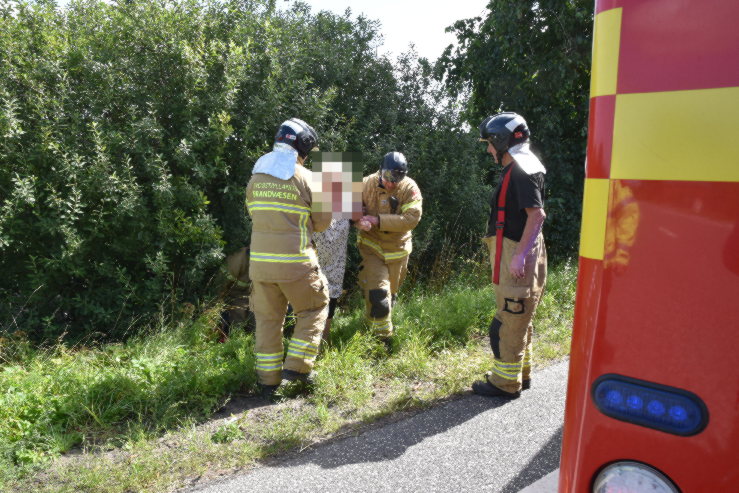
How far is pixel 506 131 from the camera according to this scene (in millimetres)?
3943

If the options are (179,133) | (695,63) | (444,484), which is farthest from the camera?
(179,133)

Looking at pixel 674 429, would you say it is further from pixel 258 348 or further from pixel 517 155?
pixel 258 348

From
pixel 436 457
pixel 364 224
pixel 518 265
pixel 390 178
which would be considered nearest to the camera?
pixel 436 457

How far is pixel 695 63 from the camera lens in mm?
1188

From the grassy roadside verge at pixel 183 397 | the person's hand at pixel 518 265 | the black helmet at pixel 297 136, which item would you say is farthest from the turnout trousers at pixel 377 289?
the person's hand at pixel 518 265

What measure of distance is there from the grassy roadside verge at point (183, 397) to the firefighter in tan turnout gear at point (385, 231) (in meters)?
0.32

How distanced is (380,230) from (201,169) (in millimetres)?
1895

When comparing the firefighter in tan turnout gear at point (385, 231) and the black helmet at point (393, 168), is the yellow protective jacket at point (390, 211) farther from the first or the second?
the black helmet at point (393, 168)

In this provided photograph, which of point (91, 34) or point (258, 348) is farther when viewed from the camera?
point (91, 34)

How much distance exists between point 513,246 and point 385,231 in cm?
151

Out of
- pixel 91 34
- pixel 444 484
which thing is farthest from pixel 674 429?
pixel 91 34

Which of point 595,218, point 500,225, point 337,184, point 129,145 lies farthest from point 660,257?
point 129,145

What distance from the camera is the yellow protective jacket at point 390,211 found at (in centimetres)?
505

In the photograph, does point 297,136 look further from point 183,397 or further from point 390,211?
point 183,397
